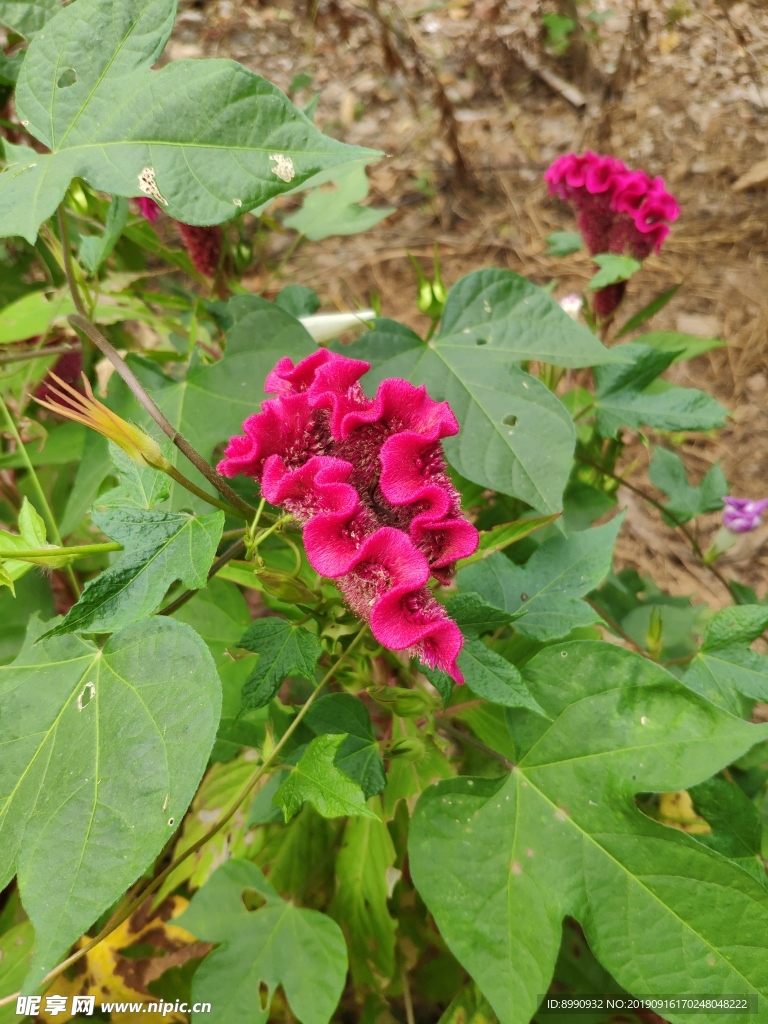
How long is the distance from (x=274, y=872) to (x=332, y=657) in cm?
36

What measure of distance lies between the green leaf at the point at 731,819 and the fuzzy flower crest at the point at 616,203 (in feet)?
3.21

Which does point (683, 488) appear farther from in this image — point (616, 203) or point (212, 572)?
point (212, 572)

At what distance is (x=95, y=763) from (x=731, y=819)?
71cm

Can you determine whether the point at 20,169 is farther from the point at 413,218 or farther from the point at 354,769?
the point at 413,218

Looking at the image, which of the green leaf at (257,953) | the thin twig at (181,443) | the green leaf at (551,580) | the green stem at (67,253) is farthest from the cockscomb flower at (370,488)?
the green leaf at (257,953)

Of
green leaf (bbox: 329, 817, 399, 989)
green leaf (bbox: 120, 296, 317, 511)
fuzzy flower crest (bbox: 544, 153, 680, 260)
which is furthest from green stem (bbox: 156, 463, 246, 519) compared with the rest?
fuzzy flower crest (bbox: 544, 153, 680, 260)

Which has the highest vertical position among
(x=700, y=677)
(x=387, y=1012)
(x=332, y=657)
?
(x=332, y=657)

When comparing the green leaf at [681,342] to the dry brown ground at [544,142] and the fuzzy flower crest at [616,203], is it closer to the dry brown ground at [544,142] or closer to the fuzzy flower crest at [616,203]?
the fuzzy flower crest at [616,203]

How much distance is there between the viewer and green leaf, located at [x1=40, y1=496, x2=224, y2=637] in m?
0.57

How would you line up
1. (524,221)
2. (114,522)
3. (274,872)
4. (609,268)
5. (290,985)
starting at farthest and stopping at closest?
(524,221), (609,268), (274,872), (290,985), (114,522)

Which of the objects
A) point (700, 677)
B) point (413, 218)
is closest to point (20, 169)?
point (700, 677)

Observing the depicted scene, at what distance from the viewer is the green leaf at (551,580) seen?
2.62 feet

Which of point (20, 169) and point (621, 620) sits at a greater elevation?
point (20, 169)

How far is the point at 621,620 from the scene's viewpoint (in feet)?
3.99
